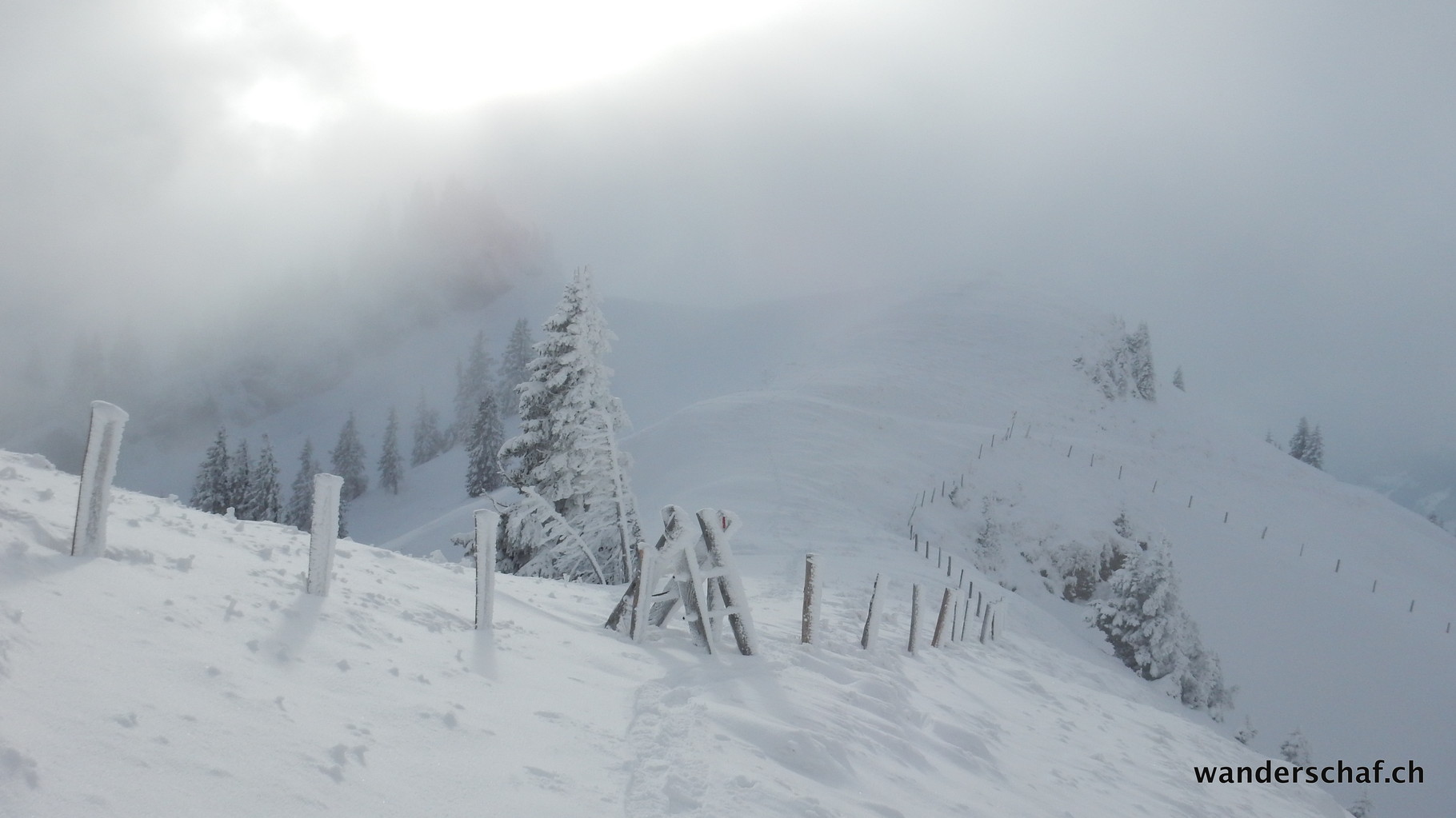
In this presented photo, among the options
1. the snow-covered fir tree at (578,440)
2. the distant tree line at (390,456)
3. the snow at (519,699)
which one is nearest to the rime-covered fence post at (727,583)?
the snow at (519,699)

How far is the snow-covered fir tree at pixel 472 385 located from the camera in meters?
94.2

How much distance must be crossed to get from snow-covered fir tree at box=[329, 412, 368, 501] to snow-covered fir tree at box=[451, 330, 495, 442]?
1072 cm

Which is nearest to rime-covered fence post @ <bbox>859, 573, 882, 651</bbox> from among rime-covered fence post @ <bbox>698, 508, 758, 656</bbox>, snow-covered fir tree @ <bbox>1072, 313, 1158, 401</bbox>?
rime-covered fence post @ <bbox>698, 508, 758, 656</bbox>

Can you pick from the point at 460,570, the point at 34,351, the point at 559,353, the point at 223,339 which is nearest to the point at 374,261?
the point at 223,339

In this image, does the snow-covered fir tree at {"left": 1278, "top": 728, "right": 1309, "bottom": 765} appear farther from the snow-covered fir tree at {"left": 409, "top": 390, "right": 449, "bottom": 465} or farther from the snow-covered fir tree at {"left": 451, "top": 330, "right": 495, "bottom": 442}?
the snow-covered fir tree at {"left": 409, "top": 390, "right": 449, "bottom": 465}

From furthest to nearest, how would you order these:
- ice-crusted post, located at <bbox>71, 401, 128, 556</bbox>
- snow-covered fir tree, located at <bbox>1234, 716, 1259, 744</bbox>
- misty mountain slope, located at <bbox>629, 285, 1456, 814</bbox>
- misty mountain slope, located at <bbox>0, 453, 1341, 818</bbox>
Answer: misty mountain slope, located at <bbox>629, 285, 1456, 814</bbox>, snow-covered fir tree, located at <bbox>1234, 716, 1259, 744</bbox>, ice-crusted post, located at <bbox>71, 401, 128, 556</bbox>, misty mountain slope, located at <bbox>0, 453, 1341, 818</bbox>

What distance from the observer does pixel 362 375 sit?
12238 cm

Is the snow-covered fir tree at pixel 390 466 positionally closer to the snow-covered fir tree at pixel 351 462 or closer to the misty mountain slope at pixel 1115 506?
the snow-covered fir tree at pixel 351 462

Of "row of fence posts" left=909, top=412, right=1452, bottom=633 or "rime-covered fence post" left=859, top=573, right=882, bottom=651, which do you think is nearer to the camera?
"rime-covered fence post" left=859, top=573, right=882, bottom=651

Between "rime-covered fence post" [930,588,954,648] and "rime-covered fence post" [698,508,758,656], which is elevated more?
"rime-covered fence post" [698,508,758,656]

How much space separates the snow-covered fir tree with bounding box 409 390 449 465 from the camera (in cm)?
9362

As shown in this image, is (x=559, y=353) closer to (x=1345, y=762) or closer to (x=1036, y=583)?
(x=1036, y=583)

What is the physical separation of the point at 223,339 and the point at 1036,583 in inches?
5152

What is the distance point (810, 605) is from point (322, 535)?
6.16m
